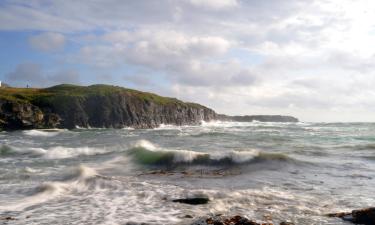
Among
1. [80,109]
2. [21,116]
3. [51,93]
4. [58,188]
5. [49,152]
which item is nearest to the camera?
[58,188]

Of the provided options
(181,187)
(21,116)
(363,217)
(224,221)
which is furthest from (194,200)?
(21,116)

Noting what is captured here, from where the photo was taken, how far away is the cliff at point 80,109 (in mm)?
77438

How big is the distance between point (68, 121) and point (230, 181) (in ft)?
250

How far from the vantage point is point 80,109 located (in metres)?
93.4

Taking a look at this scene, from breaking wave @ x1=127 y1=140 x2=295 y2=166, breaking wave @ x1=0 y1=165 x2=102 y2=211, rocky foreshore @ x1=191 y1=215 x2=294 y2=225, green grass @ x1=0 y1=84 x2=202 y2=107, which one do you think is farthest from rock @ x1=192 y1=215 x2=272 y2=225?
green grass @ x1=0 y1=84 x2=202 y2=107

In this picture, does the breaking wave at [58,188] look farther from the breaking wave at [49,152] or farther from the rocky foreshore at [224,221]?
the breaking wave at [49,152]

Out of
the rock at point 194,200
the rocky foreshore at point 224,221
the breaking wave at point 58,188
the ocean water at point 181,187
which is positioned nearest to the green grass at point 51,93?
the ocean water at point 181,187

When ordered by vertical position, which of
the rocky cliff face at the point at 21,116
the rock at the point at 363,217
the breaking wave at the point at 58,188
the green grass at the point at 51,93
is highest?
the green grass at the point at 51,93

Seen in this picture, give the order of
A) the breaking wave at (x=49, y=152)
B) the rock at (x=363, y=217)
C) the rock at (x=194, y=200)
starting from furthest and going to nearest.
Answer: the breaking wave at (x=49, y=152) < the rock at (x=194, y=200) < the rock at (x=363, y=217)

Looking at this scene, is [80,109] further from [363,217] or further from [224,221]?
[363,217]

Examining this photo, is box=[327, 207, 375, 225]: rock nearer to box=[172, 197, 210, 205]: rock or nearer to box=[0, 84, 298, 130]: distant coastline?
box=[172, 197, 210, 205]: rock

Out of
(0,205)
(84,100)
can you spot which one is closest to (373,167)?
(0,205)

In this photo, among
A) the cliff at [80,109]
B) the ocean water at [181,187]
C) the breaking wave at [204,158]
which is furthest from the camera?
the cliff at [80,109]

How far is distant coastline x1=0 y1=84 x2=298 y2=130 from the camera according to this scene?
77.4 meters
